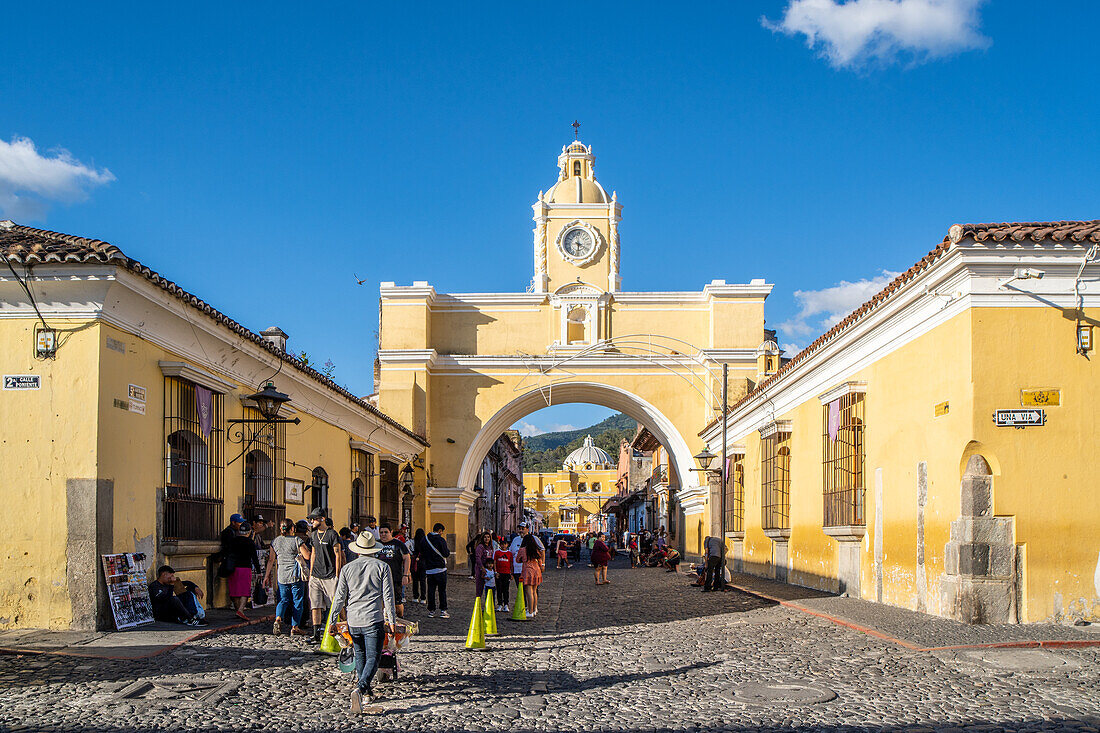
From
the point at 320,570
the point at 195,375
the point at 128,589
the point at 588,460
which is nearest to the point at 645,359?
the point at 195,375

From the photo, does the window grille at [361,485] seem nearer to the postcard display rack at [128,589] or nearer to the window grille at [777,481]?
the window grille at [777,481]

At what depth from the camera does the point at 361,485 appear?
21.6 m

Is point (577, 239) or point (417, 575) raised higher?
point (577, 239)

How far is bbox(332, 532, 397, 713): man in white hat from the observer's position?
23.3ft

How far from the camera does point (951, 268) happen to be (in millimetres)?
10617

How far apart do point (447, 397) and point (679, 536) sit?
41.0 ft

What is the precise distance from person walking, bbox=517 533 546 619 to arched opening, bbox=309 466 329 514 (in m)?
5.23

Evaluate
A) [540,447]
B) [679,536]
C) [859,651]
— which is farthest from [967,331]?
[540,447]

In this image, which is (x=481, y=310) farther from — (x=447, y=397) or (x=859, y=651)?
(x=859, y=651)

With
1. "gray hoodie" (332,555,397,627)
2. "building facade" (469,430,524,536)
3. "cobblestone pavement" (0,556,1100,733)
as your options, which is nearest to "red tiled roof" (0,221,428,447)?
"cobblestone pavement" (0,556,1100,733)

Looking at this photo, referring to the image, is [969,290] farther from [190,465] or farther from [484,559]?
[190,465]

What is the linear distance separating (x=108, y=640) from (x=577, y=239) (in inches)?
855

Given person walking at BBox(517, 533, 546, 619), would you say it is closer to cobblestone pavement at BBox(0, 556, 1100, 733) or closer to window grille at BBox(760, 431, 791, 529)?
cobblestone pavement at BBox(0, 556, 1100, 733)

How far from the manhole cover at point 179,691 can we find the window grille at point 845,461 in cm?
959
